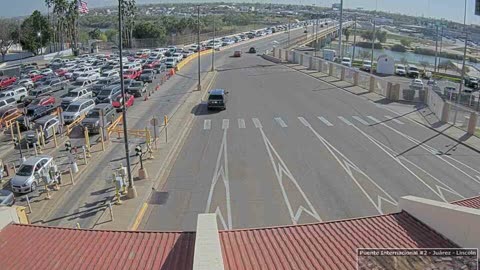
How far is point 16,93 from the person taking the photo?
42625mm

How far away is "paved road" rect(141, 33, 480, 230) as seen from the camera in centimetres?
1881

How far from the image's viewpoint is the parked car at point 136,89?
4356cm

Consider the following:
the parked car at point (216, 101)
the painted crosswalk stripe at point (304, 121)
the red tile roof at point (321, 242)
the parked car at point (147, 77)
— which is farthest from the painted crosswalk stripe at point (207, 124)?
the red tile roof at point (321, 242)

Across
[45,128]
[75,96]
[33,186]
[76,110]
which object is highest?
[75,96]

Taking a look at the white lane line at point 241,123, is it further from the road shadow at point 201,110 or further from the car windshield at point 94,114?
the car windshield at point 94,114

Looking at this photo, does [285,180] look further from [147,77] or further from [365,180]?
[147,77]

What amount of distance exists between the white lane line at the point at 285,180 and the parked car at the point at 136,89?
1877cm

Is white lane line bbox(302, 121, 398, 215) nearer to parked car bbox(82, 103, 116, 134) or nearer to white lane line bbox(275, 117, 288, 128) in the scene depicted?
white lane line bbox(275, 117, 288, 128)

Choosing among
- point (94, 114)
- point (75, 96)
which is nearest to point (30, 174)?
point (94, 114)

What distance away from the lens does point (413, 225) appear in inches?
438

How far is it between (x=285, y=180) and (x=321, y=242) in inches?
466

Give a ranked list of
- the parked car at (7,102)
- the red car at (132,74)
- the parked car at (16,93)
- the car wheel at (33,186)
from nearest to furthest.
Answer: the car wheel at (33,186) → the parked car at (7,102) → the parked car at (16,93) → the red car at (132,74)

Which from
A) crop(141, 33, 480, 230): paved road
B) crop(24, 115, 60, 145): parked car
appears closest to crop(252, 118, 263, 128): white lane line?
Result: crop(141, 33, 480, 230): paved road

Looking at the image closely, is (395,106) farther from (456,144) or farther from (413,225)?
(413,225)
